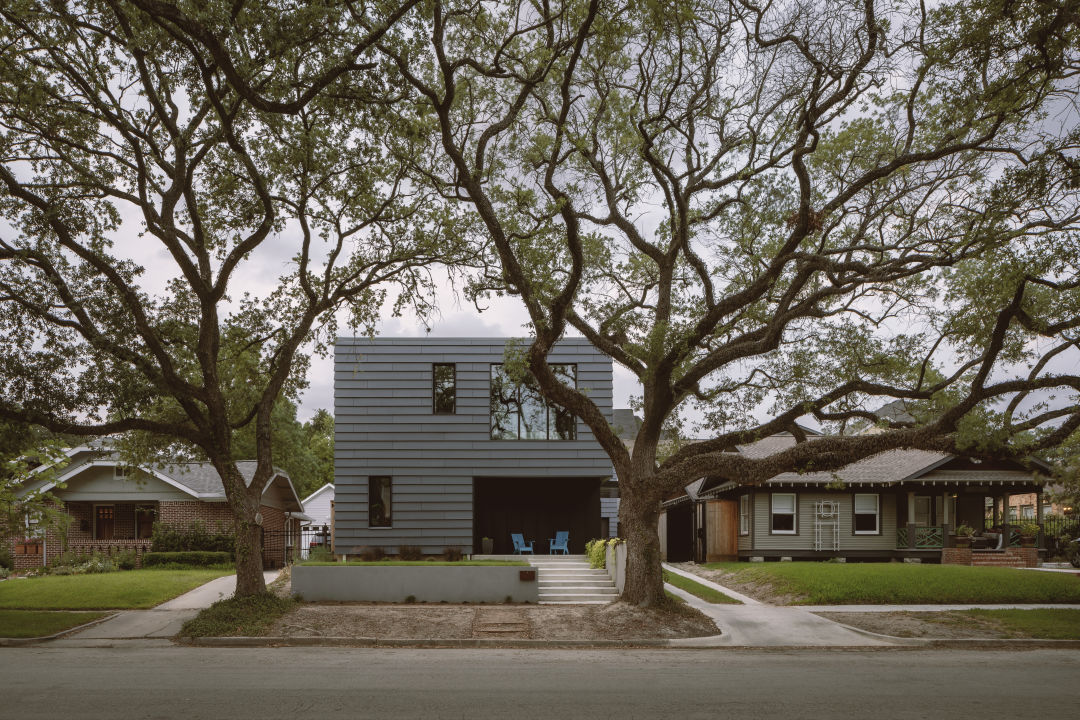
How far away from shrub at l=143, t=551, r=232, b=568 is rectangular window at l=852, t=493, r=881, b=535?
823 inches

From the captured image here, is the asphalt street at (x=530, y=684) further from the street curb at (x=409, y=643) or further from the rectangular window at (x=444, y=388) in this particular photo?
the rectangular window at (x=444, y=388)

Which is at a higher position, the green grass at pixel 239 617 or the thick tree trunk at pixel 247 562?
the thick tree trunk at pixel 247 562

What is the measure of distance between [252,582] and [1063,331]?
16.0 m

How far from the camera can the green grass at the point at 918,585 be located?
19.2m

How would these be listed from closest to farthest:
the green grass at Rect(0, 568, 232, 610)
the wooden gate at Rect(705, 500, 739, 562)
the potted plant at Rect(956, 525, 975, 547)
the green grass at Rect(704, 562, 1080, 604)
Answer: the green grass at Rect(0, 568, 232, 610) → the green grass at Rect(704, 562, 1080, 604) → the potted plant at Rect(956, 525, 975, 547) → the wooden gate at Rect(705, 500, 739, 562)

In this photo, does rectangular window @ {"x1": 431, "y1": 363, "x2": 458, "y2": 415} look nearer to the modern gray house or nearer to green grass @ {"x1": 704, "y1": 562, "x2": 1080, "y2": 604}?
the modern gray house

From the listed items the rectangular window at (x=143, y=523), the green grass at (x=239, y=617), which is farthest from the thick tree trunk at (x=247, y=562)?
the rectangular window at (x=143, y=523)

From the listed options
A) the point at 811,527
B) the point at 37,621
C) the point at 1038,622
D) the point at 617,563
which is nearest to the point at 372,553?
the point at 617,563

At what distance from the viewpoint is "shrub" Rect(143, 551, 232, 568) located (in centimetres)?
2541

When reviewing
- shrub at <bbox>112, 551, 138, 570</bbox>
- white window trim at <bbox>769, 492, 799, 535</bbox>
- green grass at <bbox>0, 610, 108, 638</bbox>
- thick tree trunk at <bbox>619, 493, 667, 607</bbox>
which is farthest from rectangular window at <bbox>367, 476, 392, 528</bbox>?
white window trim at <bbox>769, 492, 799, 535</bbox>

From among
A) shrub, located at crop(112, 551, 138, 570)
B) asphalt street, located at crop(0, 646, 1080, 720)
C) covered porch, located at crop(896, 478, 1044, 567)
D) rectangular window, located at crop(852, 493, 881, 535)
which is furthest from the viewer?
rectangular window, located at crop(852, 493, 881, 535)

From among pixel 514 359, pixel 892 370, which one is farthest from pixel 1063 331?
pixel 514 359

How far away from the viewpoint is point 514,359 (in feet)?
57.1

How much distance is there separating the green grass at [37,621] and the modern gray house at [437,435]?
8.06m
